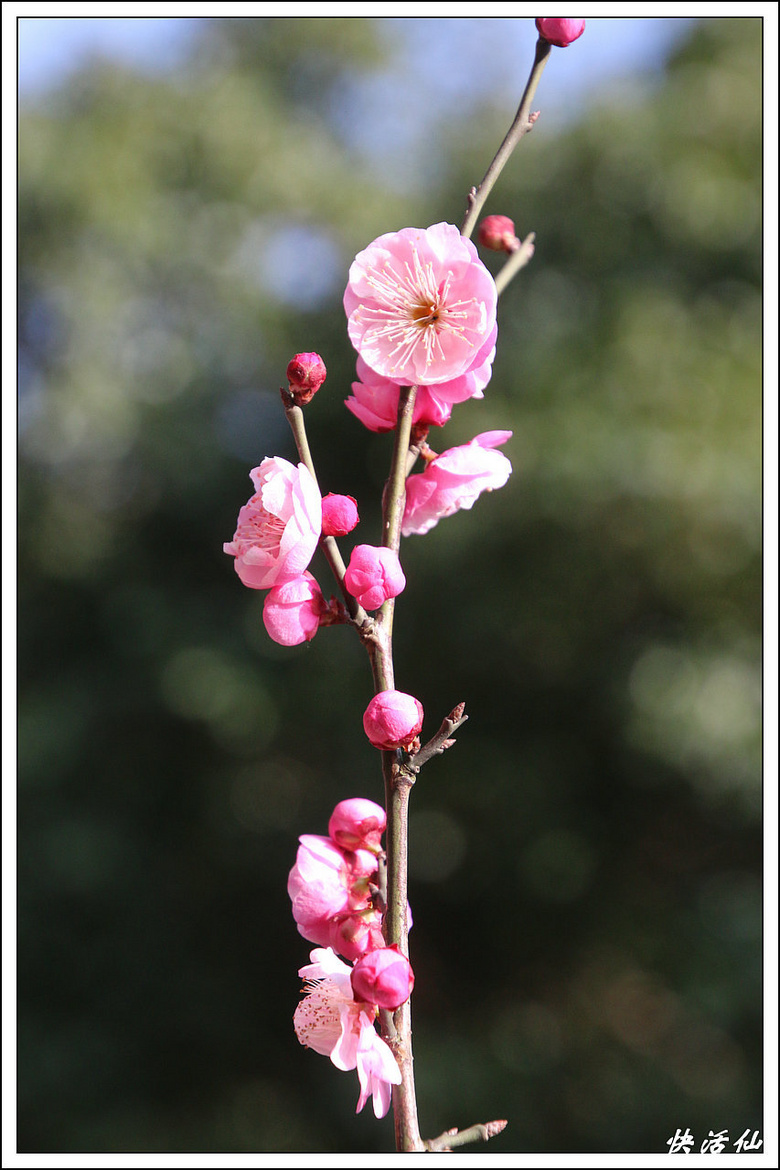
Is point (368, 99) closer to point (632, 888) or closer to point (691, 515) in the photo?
point (691, 515)

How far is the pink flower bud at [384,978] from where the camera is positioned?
0.28 meters

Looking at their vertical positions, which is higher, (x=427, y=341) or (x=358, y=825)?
(x=427, y=341)

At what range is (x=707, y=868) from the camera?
2480mm

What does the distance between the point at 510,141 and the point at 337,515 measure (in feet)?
0.59

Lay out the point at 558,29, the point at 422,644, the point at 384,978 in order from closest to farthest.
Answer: the point at 384,978, the point at 558,29, the point at 422,644

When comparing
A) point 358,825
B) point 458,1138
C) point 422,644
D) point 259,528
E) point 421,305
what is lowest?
point 458,1138

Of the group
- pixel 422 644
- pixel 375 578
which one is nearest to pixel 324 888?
pixel 375 578

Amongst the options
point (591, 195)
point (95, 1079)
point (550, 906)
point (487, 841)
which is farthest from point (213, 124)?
point (95, 1079)

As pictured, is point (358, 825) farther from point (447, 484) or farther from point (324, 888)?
point (447, 484)

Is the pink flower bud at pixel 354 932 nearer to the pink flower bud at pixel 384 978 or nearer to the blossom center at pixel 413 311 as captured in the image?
the pink flower bud at pixel 384 978

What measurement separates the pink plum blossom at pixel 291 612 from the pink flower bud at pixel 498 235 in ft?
0.82

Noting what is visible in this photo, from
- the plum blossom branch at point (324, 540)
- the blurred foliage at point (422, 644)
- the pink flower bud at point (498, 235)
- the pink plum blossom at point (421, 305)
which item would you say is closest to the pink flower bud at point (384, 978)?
the plum blossom branch at point (324, 540)

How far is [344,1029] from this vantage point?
31 cm

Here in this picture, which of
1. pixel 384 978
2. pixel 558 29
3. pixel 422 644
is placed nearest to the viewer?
pixel 384 978
